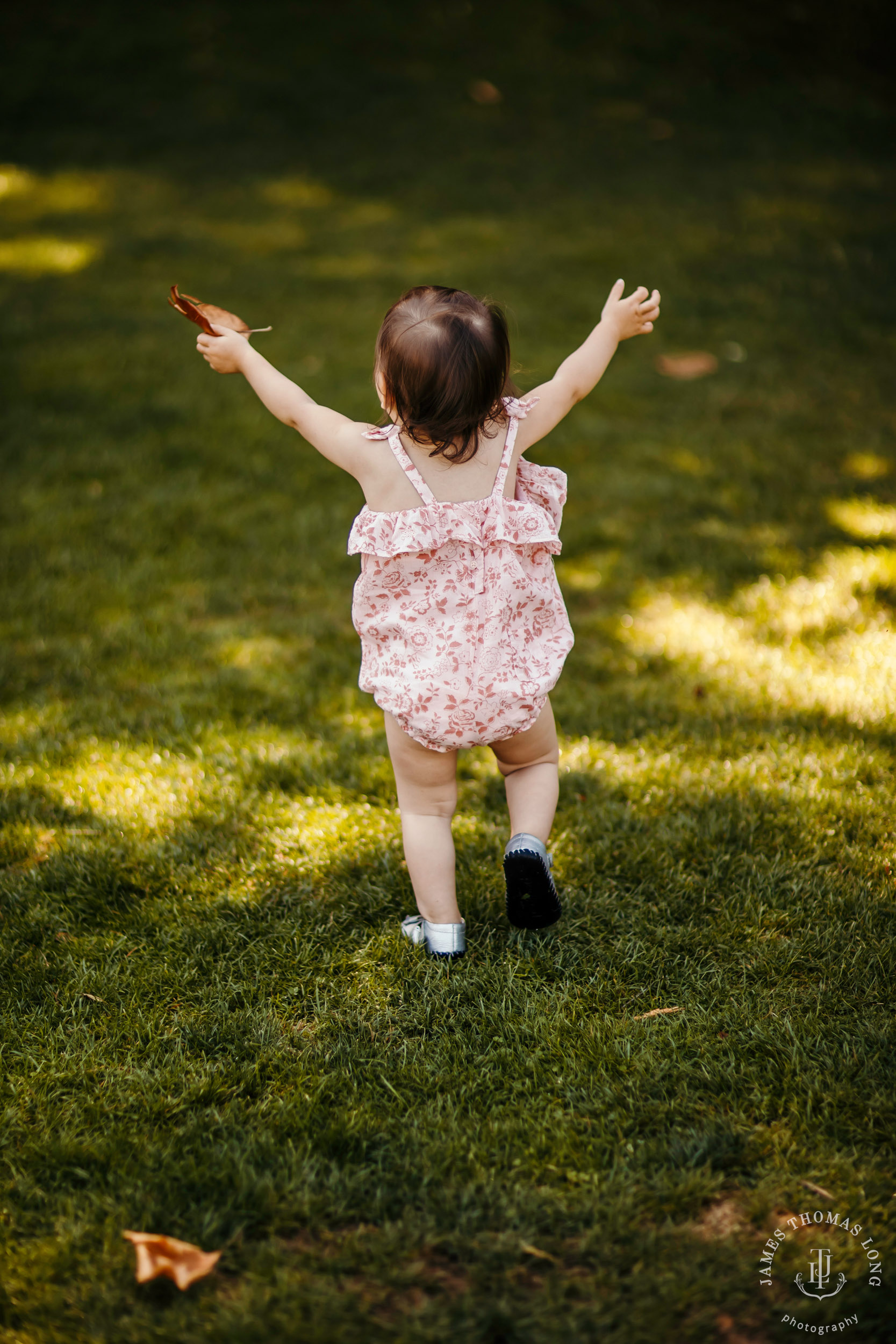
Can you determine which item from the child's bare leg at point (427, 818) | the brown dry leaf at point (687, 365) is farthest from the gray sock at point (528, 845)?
the brown dry leaf at point (687, 365)

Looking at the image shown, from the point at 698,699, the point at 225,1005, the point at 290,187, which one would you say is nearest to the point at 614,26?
the point at 290,187

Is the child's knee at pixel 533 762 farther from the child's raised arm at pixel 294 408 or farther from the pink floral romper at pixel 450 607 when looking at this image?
the child's raised arm at pixel 294 408

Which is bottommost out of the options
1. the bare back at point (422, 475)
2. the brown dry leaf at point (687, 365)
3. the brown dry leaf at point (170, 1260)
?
the brown dry leaf at point (687, 365)

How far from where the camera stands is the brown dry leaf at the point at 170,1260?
1.68 metres

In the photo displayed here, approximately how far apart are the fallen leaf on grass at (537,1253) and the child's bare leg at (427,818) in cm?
82

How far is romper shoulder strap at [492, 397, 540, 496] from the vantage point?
2.31 metres

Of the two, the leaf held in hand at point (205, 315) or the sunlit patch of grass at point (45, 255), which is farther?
the sunlit patch of grass at point (45, 255)

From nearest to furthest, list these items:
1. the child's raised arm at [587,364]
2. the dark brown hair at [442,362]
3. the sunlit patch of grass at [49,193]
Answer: the dark brown hair at [442,362] → the child's raised arm at [587,364] → the sunlit patch of grass at [49,193]

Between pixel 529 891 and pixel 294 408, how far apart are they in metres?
1.21

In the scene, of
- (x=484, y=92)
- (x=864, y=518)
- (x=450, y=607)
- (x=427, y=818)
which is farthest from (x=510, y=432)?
(x=484, y=92)

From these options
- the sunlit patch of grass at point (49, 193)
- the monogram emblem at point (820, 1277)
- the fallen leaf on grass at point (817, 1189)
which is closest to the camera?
the monogram emblem at point (820, 1277)

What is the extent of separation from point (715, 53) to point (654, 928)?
12338 mm

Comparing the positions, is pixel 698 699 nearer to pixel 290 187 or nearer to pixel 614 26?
pixel 290 187

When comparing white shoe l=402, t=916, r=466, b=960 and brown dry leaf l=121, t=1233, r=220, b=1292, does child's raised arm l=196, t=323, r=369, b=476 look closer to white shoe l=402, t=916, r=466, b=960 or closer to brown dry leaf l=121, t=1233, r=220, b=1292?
white shoe l=402, t=916, r=466, b=960
